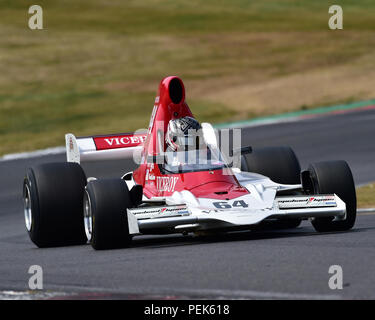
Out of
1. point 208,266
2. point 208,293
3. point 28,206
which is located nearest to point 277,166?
point 28,206

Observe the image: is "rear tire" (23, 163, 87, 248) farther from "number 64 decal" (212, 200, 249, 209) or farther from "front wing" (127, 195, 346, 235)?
"number 64 decal" (212, 200, 249, 209)

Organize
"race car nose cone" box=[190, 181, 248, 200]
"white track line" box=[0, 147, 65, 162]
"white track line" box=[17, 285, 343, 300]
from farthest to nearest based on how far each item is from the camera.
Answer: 1. "white track line" box=[0, 147, 65, 162]
2. "race car nose cone" box=[190, 181, 248, 200]
3. "white track line" box=[17, 285, 343, 300]

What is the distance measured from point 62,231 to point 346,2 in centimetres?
4762

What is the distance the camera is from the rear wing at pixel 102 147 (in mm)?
12117

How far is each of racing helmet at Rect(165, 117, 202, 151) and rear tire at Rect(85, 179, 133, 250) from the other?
47.1 inches

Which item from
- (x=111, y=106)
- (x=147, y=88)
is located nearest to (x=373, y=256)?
(x=111, y=106)

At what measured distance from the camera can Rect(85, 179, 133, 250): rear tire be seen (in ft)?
32.0

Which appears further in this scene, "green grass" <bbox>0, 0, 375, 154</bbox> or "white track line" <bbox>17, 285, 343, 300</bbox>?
"green grass" <bbox>0, 0, 375, 154</bbox>

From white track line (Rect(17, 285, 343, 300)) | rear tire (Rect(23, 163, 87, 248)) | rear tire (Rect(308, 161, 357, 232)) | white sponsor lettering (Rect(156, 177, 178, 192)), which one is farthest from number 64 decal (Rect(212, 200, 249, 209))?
white track line (Rect(17, 285, 343, 300))

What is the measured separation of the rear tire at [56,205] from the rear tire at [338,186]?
2.66 m

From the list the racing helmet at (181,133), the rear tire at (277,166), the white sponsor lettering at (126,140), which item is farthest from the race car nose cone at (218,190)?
the white sponsor lettering at (126,140)

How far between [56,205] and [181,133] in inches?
63.6

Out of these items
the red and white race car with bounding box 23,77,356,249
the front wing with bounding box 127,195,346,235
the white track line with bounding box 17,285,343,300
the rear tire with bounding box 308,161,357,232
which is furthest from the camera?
the rear tire with bounding box 308,161,357,232
